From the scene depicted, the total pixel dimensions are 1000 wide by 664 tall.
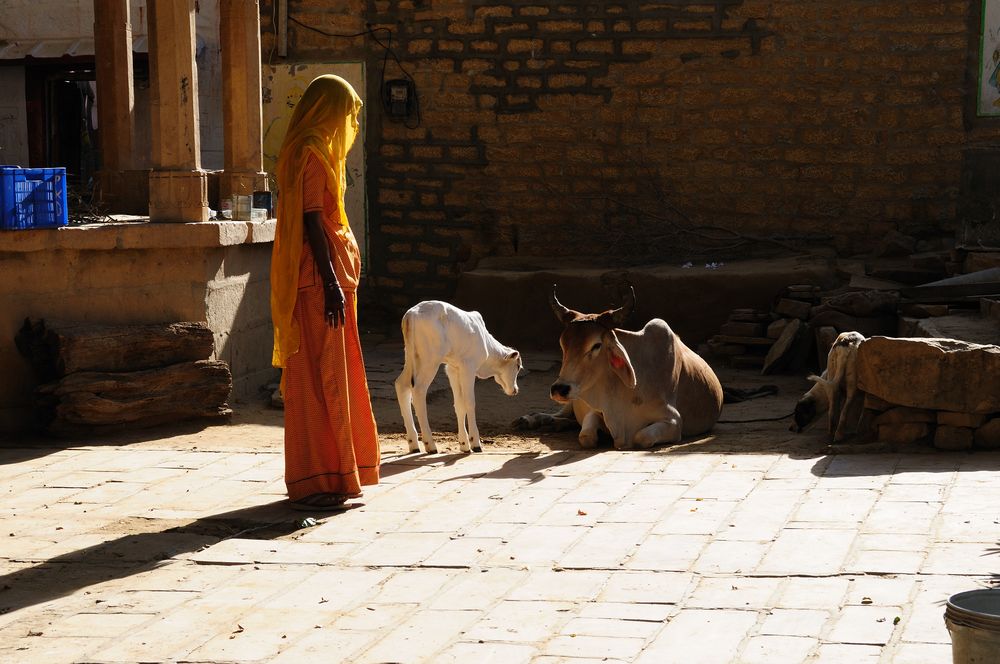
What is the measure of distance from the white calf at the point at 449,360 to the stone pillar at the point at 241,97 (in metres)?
3.41

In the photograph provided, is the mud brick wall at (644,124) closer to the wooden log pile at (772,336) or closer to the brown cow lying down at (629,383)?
the wooden log pile at (772,336)

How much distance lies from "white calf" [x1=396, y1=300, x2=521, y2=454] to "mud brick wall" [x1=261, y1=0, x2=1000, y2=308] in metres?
5.63

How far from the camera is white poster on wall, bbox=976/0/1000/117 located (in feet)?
40.6

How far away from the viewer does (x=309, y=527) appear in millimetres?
6051

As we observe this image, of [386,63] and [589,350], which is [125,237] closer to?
[589,350]

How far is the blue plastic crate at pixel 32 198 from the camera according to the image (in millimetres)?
8266

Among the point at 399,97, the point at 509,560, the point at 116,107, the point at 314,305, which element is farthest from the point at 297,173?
the point at 399,97

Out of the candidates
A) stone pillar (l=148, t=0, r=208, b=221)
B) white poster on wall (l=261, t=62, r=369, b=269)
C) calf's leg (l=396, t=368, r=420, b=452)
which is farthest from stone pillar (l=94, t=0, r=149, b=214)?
calf's leg (l=396, t=368, r=420, b=452)

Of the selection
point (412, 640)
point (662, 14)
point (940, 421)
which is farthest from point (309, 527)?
point (662, 14)

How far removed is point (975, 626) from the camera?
320cm

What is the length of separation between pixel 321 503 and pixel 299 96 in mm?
8805

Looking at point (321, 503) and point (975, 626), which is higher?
point (975, 626)

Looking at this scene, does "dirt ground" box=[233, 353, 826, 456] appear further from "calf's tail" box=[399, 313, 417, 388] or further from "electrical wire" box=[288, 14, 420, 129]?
"electrical wire" box=[288, 14, 420, 129]

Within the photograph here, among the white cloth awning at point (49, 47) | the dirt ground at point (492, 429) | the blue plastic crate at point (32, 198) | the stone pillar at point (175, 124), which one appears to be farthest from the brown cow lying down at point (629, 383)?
the white cloth awning at point (49, 47)
